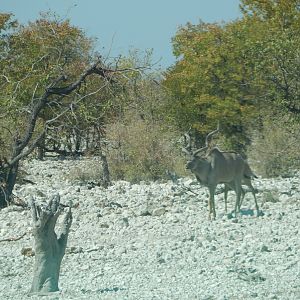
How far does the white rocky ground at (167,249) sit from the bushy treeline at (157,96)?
2.11 m

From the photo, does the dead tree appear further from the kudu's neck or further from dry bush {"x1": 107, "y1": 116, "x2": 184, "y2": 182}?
dry bush {"x1": 107, "y1": 116, "x2": 184, "y2": 182}

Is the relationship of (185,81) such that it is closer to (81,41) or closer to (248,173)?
(81,41)

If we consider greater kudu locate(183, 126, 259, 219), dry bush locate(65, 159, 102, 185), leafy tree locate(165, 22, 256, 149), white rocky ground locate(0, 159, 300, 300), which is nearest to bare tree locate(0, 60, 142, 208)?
white rocky ground locate(0, 159, 300, 300)

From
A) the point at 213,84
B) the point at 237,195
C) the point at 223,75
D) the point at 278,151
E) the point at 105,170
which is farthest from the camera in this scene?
the point at 213,84

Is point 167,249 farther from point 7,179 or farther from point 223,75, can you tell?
point 223,75

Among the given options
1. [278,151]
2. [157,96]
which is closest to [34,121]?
[278,151]

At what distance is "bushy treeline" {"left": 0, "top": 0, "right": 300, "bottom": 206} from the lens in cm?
1809

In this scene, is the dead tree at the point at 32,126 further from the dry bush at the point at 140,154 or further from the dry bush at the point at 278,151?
the dry bush at the point at 278,151

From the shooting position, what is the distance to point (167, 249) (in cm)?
1277

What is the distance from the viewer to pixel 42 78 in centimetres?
1752

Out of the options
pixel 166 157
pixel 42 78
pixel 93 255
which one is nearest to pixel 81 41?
pixel 166 157

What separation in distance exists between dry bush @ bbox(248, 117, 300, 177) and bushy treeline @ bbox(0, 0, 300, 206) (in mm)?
39

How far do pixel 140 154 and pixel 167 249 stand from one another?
46.1 feet

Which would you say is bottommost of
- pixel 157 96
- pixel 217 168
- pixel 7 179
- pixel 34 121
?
pixel 7 179
